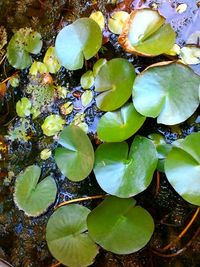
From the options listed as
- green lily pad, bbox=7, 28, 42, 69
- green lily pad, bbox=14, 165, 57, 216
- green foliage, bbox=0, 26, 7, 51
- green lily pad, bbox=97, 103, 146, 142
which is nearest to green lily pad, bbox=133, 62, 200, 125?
green lily pad, bbox=97, 103, 146, 142

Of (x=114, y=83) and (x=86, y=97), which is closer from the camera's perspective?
(x=114, y=83)

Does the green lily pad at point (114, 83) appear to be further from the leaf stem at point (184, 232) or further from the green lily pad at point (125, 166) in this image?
the leaf stem at point (184, 232)

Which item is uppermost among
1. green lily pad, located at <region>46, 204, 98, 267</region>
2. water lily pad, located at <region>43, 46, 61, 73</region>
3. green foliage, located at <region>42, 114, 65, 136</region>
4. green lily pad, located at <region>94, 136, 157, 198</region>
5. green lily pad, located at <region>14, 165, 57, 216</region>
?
water lily pad, located at <region>43, 46, 61, 73</region>

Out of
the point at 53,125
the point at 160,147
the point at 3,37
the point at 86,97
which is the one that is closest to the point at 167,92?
the point at 160,147

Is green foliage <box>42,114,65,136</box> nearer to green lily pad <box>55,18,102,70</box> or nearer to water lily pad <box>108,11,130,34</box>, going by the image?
green lily pad <box>55,18,102,70</box>

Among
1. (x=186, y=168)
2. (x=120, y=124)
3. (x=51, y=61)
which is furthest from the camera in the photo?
(x=51, y=61)

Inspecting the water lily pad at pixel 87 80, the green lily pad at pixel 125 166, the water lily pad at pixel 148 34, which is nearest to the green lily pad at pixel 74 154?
the green lily pad at pixel 125 166

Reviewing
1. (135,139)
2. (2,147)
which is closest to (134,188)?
(135,139)

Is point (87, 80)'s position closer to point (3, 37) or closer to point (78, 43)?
point (78, 43)
